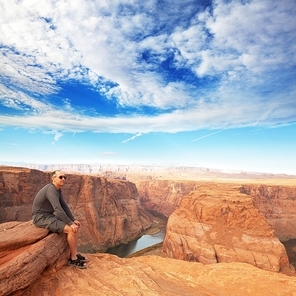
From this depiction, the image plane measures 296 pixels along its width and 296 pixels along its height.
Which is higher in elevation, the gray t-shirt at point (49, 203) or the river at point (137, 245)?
the gray t-shirt at point (49, 203)

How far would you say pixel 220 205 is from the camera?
140 ft

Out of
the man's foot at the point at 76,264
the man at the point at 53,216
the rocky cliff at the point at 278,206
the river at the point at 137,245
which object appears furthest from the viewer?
the rocky cliff at the point at 278,206

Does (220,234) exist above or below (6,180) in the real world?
below

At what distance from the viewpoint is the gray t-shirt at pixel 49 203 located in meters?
7.35

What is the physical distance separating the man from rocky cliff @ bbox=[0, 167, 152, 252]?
4052cm

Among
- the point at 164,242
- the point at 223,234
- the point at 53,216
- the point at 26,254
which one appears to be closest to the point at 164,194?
the point at 164,242

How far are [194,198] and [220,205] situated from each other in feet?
21.6

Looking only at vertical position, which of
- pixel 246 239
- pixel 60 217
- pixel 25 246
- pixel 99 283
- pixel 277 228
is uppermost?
pixel 60 217

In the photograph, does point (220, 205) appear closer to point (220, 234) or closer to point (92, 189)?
point (220, 234)

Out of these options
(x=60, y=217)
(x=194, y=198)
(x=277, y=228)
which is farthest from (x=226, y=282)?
(x=277, y=228)

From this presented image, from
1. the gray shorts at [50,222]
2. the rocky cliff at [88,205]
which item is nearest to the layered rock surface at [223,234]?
the rocky cliff at [88,205]

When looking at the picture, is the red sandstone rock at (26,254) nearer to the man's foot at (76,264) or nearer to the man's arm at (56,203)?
the man's foot at (76,264)

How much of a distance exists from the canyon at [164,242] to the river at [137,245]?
7.44ft

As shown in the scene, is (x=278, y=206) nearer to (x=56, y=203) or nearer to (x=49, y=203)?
(x=49, y=203)
